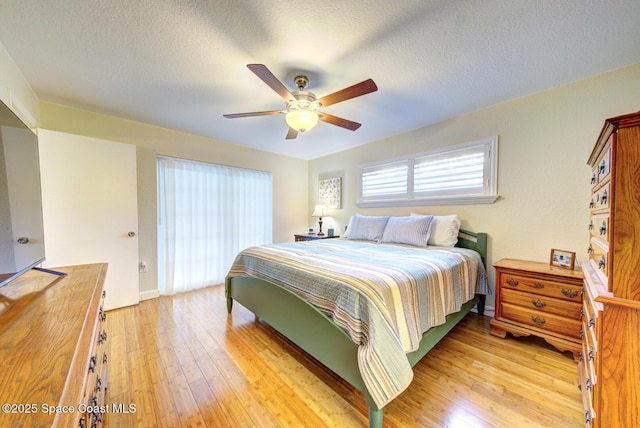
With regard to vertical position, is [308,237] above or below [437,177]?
below

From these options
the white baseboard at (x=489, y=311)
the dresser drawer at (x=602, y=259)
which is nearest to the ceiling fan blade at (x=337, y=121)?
the dresser drawer at (x=602, y=259)

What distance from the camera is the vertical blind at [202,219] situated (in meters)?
3.16

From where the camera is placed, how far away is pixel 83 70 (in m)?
1.85

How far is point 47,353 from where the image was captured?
23.9 inches

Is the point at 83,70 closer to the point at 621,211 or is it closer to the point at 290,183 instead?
the point at 290,183

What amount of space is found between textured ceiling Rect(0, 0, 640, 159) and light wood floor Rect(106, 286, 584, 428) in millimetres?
2289

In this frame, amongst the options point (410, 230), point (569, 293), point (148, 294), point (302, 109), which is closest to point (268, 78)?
point (302, 109)

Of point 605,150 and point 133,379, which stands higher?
point 605,150

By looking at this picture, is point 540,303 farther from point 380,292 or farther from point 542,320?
point 380,292

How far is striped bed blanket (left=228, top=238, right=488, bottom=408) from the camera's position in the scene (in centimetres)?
115

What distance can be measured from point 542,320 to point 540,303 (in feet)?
0.45

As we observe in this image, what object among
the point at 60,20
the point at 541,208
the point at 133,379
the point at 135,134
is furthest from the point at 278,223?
the point at 541,208

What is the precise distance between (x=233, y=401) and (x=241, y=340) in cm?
66

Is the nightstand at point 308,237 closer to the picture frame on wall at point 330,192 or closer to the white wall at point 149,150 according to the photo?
the white wall at point 149,150
